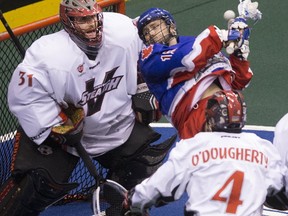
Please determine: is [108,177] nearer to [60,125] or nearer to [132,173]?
[132,173]

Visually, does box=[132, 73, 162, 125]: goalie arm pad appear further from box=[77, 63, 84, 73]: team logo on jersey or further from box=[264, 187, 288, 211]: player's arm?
box=[264, 187, 288, 211]: player's arm

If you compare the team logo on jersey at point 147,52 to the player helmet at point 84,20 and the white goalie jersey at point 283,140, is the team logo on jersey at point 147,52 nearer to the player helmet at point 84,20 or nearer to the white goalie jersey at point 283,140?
the player helmet at point 84,20

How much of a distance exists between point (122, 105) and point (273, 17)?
3326 mm

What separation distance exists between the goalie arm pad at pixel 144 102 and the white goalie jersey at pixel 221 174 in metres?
1.16

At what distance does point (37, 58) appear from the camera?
5.32 meters

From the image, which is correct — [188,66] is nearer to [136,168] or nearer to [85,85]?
[85,85]

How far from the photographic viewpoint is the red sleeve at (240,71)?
17.0 ft

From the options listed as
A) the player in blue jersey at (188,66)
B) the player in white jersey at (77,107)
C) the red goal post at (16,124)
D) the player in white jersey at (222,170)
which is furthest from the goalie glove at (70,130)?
the player in white jersey at (222,170)

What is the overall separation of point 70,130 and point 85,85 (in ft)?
0.85

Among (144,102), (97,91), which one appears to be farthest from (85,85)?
(144,102)

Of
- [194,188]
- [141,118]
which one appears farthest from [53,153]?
[194,188]

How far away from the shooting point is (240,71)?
5215 millimetres

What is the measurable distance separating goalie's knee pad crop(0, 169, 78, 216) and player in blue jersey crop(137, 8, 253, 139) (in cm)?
75

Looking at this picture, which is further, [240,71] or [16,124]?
[16,124]
